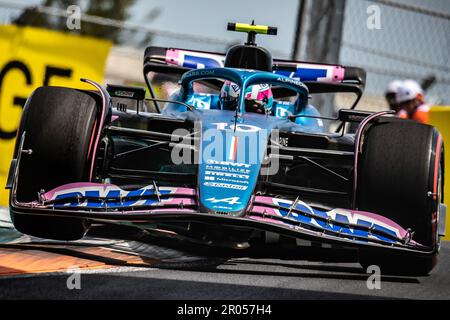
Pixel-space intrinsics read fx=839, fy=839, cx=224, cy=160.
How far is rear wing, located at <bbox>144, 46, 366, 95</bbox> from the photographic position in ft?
25.5

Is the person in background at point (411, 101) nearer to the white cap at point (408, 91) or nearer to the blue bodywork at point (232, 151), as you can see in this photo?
the white cap at point (408, 91)

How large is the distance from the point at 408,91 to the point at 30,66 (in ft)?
13.6

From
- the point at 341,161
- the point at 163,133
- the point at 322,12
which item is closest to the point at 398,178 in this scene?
the point at 341,161

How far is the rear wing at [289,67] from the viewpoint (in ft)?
25.5

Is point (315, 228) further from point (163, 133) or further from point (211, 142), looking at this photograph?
point (163, 133)

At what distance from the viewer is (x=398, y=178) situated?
15.4 ft

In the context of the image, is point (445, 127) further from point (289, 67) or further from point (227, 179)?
point (227, 179)

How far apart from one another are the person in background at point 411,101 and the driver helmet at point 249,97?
10.7 ft

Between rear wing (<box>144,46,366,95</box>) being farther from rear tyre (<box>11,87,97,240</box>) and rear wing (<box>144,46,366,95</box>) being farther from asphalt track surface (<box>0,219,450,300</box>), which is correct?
rear tyre (<box>11,87,97,240</box>)

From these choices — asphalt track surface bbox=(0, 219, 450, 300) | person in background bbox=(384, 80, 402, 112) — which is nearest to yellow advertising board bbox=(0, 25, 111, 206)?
asphalt track surface bbox=(0, 219, 450, 300)

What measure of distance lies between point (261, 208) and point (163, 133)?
42.1 inches

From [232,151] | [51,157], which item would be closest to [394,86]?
[232,151]

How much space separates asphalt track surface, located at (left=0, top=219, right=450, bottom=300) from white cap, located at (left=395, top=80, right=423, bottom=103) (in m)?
3.78

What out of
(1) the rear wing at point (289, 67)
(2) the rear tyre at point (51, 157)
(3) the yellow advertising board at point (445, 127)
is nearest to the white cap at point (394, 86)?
(3) the yellow advertising board at point (445, 127)
